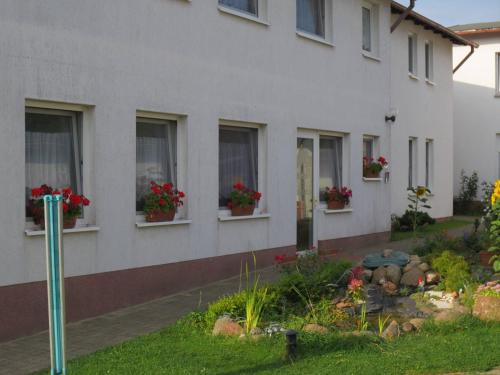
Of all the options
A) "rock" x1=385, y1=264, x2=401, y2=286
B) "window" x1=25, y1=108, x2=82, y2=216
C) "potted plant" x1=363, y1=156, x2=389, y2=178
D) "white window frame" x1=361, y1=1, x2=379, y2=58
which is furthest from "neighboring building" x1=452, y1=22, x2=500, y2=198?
"window" x1=25, y1=108, x2=82, y2=216

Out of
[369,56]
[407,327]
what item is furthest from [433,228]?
[407,327]

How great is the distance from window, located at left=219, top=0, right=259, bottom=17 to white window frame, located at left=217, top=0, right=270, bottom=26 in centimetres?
4

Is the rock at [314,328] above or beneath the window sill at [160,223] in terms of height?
beneath

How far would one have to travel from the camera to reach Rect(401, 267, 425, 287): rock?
11.1 m

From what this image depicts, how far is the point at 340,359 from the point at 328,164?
869 centimetres

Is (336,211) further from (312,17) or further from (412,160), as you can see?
(412,160)

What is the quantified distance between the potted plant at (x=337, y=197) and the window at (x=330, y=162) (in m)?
0.13

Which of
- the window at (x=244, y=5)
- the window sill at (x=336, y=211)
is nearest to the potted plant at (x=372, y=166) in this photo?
the window sill at (x=336, y=211)

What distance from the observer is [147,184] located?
10789 millimetres

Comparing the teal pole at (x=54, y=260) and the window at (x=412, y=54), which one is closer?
the teal pole at (x=54, y=260)

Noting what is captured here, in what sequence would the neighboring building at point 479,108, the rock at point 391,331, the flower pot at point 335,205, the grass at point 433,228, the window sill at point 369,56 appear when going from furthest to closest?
the neighboring building at point 479,108 < the grass at point 433,228 < the window sill at point 369,56 < the flower pot at point 335,205 < the rock at point 391,331

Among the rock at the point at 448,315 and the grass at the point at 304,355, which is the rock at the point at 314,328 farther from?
the rock at the point at 448,315

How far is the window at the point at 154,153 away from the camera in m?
10.7

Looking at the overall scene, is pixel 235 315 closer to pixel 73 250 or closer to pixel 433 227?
pixel 73 250
